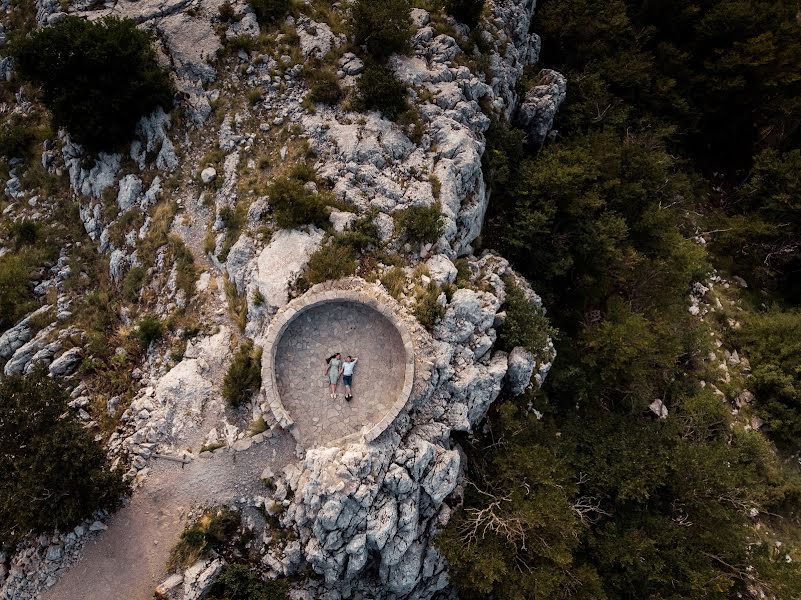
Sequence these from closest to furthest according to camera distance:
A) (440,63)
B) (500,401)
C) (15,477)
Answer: (15,477), (500,401), (440,63)

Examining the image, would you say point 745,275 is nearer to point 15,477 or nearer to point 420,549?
point 420,549

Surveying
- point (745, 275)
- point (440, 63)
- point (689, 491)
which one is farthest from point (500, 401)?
point (745, 275)

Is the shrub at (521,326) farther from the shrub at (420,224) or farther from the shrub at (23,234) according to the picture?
the shrub at (23,234)

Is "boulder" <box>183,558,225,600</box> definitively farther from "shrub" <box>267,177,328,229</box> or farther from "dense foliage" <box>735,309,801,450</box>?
"dense foliage" <box>735,309,801,450</box>

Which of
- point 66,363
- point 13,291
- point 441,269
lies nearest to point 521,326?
point 441,269

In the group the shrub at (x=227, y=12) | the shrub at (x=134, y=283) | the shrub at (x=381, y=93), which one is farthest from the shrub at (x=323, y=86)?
the shrub at (x=134, y=283)

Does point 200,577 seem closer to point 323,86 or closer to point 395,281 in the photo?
point 395,281
